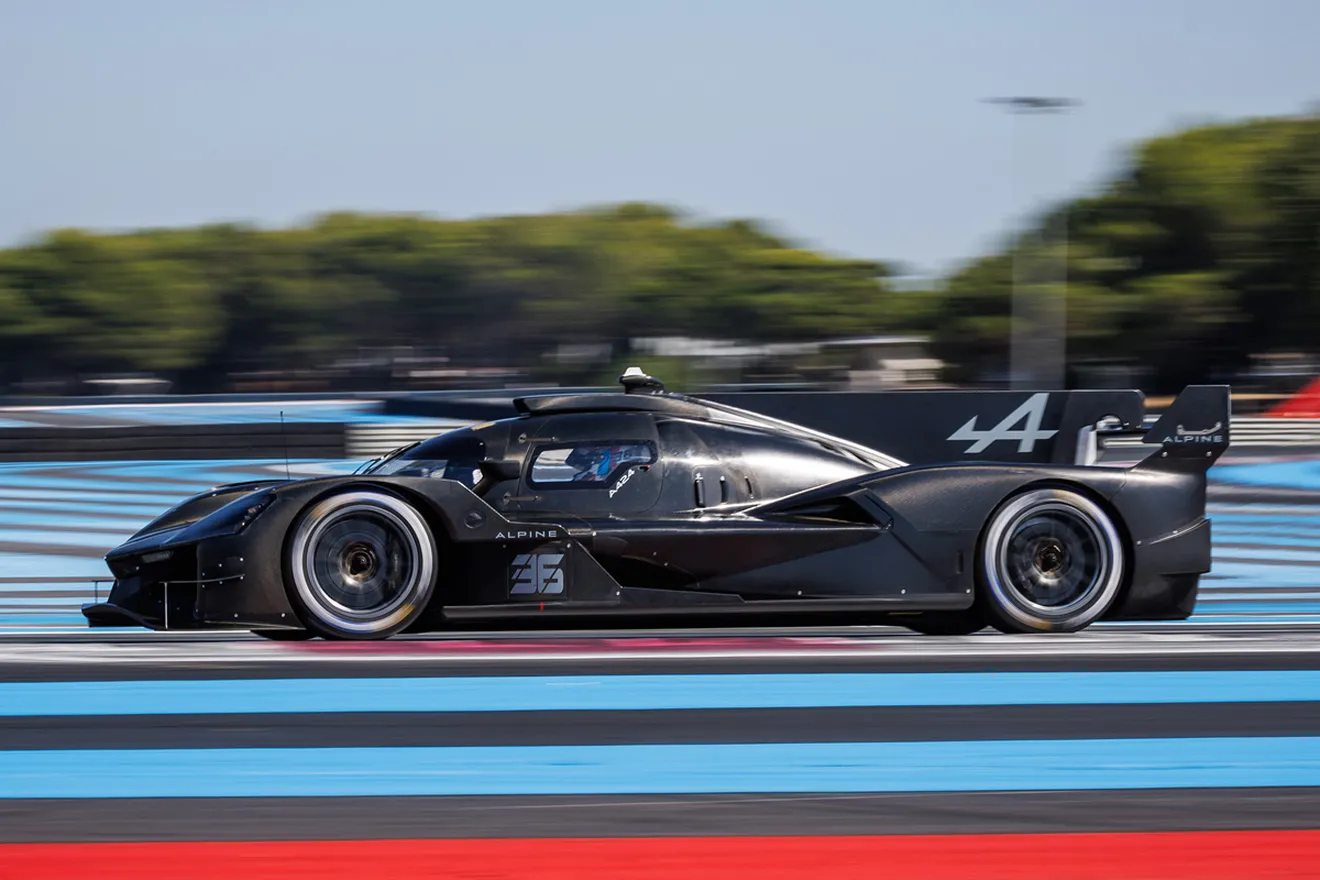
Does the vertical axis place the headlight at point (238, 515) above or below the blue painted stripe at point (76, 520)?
above

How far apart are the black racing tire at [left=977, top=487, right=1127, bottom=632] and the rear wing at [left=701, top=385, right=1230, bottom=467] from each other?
494 mm

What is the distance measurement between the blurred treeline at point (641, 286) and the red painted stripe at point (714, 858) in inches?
1776

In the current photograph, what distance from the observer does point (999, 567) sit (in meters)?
6.78

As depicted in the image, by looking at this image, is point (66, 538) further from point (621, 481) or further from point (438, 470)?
point (621, 481)

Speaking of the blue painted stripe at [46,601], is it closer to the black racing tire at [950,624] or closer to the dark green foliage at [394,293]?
the black racing tire at [950,624]

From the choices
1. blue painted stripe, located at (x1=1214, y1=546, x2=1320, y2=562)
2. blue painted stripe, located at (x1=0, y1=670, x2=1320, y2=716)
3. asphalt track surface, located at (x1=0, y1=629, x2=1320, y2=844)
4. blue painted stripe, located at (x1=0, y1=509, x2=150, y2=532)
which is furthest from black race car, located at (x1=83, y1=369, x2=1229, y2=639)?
blue painted stripe, located at (x1=0, y1=509, x2=150, y2=532)

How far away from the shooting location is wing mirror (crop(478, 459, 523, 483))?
6711 millimetres

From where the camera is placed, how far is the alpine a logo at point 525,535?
6453 millimetres

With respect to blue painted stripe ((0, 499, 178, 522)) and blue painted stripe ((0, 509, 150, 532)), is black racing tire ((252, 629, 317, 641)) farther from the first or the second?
blue painted stripe ((0, 499, 178, 522))

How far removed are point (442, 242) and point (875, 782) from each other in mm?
75615

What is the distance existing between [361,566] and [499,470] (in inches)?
27.1

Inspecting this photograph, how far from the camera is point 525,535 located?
6449mm

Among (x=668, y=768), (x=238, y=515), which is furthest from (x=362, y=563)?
(x=668, y=768)

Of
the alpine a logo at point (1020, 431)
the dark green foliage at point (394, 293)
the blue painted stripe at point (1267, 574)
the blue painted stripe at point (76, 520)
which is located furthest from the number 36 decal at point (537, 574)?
the dark green foliage at point (394, 293)
